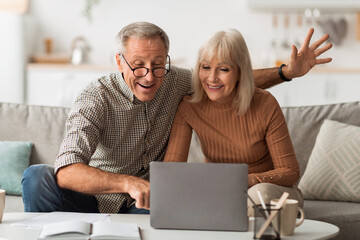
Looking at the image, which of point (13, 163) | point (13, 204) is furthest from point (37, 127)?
point (13, 204)

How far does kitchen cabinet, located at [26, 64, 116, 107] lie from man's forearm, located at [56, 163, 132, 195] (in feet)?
11.9

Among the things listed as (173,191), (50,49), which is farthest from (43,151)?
(50,49)

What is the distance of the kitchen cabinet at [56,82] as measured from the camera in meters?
5.74

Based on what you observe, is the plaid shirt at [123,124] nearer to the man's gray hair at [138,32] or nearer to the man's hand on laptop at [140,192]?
the man's gray hair at [138,32]

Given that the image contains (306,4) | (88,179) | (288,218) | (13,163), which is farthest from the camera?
(306,4)

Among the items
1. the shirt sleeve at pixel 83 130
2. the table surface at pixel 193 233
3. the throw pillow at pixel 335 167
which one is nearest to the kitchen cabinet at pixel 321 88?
the throw pillow at pixel 335 167

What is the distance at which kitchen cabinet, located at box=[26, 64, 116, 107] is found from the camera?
574cm

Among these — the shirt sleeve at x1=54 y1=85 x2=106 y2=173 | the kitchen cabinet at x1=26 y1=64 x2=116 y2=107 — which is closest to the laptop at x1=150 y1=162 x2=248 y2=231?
the shirt sleeve at x1=54 y1=85 x2=106 y2=173

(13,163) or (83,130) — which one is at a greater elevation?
(83,130)

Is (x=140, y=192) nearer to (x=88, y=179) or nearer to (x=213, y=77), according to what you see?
(x=88, y=179)

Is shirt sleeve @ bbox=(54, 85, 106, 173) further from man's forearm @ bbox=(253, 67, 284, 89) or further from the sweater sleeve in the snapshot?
man's forearm @ bbox=(253, 67, 284, 89)

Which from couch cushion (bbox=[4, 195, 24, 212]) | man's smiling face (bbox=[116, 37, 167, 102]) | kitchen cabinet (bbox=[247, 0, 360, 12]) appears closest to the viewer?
man's smiling face (bbox=[116, 37, 167, 102])

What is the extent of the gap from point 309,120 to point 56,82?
345 cm

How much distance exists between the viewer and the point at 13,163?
2.89 m
